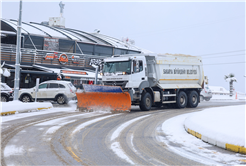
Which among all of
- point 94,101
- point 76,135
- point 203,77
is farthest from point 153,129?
point 203,77

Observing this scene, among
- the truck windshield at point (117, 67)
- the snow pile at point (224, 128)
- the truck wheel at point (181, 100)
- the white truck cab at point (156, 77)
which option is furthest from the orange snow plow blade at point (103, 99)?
the snow pile at point (224, 128)

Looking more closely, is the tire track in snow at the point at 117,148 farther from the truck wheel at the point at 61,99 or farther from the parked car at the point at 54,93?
the truck wheel at the point at 61,99

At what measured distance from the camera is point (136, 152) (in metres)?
6.45

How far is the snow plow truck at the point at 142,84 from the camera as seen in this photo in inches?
612

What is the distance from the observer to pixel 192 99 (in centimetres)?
1997

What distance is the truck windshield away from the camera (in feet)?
52.0

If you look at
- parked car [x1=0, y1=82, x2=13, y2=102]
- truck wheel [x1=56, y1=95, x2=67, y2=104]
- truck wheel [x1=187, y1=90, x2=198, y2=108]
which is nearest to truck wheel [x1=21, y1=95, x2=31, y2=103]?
parked car [x1=0, y1=82, x2=13, y2=102]

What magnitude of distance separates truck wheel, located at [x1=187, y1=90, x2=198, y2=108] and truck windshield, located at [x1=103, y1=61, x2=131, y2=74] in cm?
618

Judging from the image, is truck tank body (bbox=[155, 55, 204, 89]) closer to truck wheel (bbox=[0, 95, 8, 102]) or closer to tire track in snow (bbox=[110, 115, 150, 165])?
tire track in snow (bbox=[110, 115, 150, 165])

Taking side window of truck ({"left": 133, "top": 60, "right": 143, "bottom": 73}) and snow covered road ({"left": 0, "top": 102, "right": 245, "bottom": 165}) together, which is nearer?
snow covered road ({"left": 0, "top": 102, "right": 245, "bottom": 165})

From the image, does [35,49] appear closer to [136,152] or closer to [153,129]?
[153,129]

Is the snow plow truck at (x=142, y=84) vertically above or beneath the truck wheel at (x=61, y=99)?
above

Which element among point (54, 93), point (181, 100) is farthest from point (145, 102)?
point (54, 93)

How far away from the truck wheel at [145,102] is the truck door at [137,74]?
98 centimetres
